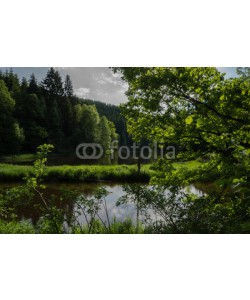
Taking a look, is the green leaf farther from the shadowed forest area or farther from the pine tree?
the pine tree

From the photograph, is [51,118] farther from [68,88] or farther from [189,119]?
[189,119]

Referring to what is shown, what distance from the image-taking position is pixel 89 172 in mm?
5008

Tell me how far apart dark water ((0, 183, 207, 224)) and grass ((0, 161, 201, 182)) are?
13 centimetres

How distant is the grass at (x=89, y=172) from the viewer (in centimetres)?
489

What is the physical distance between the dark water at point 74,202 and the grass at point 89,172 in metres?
0.13

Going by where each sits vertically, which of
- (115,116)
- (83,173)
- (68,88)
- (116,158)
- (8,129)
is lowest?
(83,173)

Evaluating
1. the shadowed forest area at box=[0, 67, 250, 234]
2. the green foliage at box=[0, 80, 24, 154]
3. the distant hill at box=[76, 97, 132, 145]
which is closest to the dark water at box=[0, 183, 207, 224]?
the shadowed forest area at box=[0, 67, 250, 234]

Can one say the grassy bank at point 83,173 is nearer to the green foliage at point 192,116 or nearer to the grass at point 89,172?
the grass at point 89,172

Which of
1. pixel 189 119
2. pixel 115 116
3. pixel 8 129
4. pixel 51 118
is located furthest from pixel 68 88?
pixel 189 119

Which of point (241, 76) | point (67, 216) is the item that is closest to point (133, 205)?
point (67, 216)

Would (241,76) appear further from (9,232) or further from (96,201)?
(9,232)

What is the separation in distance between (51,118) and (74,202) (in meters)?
1.54

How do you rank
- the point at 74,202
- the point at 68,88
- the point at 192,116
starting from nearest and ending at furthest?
the point at 192,116 < the point at 74,202 < the point at 68,88
